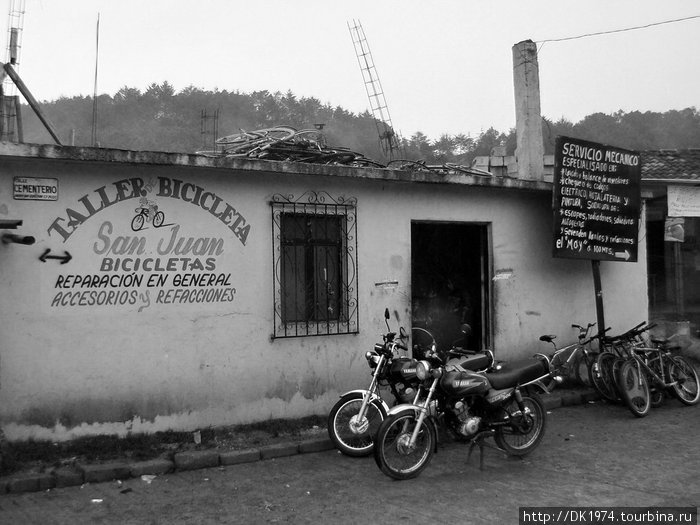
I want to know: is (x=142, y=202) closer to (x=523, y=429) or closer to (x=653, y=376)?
(x=523, y=429)

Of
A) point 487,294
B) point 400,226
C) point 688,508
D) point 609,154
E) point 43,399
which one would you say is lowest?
point 688,508

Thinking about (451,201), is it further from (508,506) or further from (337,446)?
(508,506)

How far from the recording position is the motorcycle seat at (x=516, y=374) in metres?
A: 6.72

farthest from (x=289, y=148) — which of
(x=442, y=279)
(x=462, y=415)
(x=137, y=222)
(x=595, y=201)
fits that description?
(x=595, y=201)

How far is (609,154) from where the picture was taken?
10078 millimetres

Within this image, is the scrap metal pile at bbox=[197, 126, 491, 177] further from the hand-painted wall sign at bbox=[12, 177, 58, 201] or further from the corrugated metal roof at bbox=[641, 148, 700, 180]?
the corrugated metal roof at bbox=[641, 148, 700, 180]

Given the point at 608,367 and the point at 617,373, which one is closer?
the point at 617,373

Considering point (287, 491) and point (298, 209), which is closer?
point (287, 491)

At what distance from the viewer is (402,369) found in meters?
6.53

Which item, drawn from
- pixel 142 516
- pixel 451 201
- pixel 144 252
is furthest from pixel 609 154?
pixel 142 516

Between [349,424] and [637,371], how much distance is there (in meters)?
4.13

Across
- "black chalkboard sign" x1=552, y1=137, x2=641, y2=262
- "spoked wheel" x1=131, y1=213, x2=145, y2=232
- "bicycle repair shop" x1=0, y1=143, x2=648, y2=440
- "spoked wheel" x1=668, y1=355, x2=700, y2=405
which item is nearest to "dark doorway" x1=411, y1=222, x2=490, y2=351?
"bicycle repair shop" x1=0, y1=143, x2=648, y2=440

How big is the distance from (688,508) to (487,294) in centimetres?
461

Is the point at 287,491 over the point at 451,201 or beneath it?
beneath
